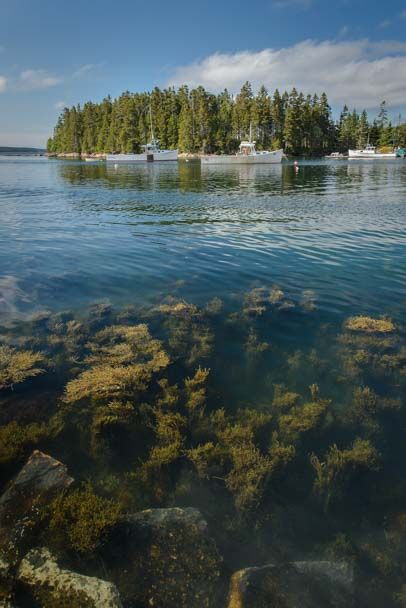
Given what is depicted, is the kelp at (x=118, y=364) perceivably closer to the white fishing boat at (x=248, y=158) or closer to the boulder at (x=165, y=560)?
the boulder at (x=165, y=560)

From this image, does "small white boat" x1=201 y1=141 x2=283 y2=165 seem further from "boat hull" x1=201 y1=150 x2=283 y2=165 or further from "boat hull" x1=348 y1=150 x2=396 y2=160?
"boat hull" x1=348 y1=150 x2=396 y2=160

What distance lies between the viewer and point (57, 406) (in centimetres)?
704

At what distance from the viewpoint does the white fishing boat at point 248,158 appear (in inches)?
4510

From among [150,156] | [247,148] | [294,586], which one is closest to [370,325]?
[294,586]

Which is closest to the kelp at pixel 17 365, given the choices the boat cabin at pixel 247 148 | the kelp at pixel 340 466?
the kelp at pixel 340 466

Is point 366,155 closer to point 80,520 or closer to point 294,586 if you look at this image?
point 294,586

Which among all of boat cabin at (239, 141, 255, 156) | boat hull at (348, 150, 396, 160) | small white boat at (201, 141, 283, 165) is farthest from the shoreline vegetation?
boat hull at (348, 150, 396, 160)

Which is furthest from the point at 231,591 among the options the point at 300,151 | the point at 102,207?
the point at 300,151

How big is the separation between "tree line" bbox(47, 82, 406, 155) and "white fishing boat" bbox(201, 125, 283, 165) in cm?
3209

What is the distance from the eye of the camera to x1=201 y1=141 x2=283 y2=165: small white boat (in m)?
115

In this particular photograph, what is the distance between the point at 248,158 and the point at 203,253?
109m

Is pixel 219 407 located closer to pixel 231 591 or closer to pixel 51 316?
pixel 231 591

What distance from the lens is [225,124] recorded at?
520ft

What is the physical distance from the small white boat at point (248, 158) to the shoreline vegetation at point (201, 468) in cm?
11582
